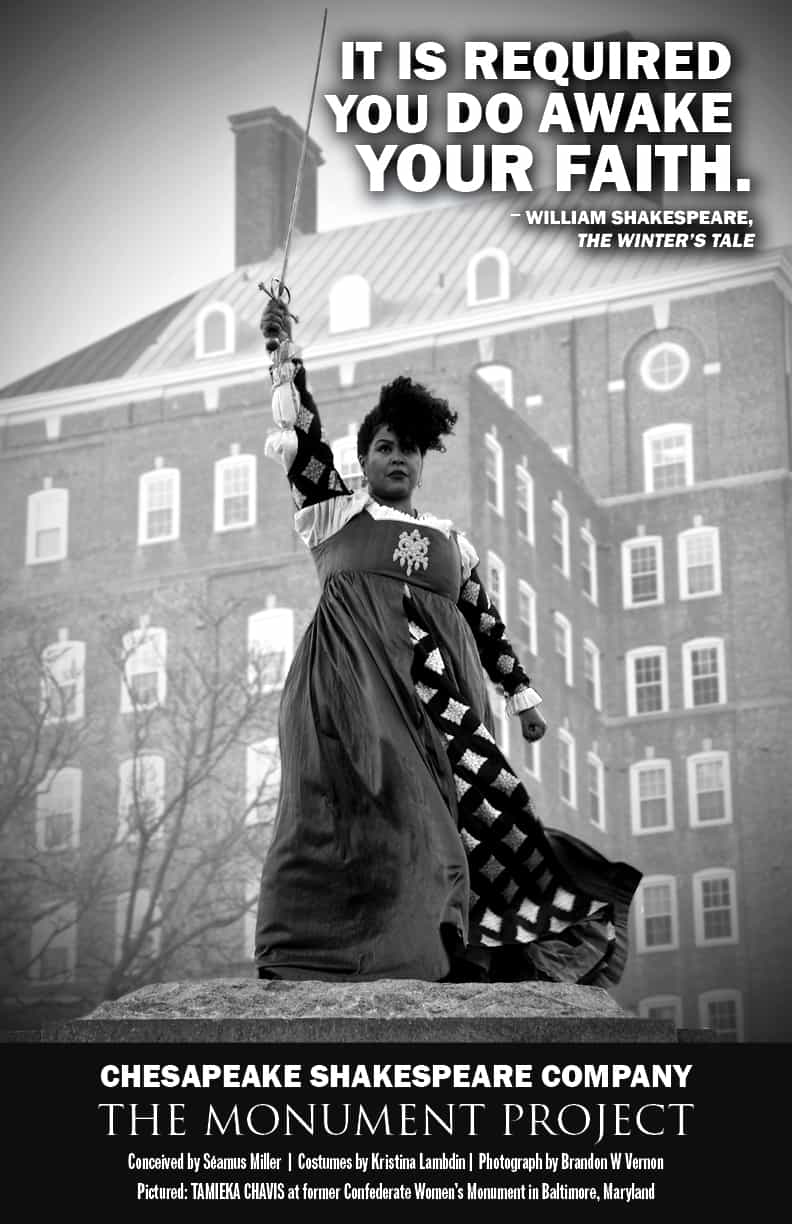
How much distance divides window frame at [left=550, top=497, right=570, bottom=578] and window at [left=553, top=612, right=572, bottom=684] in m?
1.00

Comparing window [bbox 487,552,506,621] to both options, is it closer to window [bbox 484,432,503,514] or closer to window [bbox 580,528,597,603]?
window [bbox 484,432,503,514]

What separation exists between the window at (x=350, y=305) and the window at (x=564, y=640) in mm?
8976

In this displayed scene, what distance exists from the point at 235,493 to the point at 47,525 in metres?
4.52

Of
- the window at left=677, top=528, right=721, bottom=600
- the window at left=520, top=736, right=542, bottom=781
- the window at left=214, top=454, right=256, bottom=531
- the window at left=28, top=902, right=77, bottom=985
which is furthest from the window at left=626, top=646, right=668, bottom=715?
the window at left=28, top=902, right=77, bottom=985

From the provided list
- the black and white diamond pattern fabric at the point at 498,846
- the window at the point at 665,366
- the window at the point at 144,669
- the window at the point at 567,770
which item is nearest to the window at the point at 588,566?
the window at the point at 567,770

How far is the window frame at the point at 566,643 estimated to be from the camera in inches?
1877

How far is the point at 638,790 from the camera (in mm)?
50031

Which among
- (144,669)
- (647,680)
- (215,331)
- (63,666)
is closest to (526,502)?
(647,680)

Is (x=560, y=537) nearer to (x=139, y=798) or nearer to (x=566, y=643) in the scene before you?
(x=566, y=643)

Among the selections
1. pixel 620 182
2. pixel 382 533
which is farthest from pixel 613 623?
pixel 382 533

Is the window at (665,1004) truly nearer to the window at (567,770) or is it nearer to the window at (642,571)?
the window at (567,770)

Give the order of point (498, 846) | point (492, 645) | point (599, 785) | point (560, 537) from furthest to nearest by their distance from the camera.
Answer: point (599, 785) < point (560, 537) < point (492, 645) < point (498, 846)
